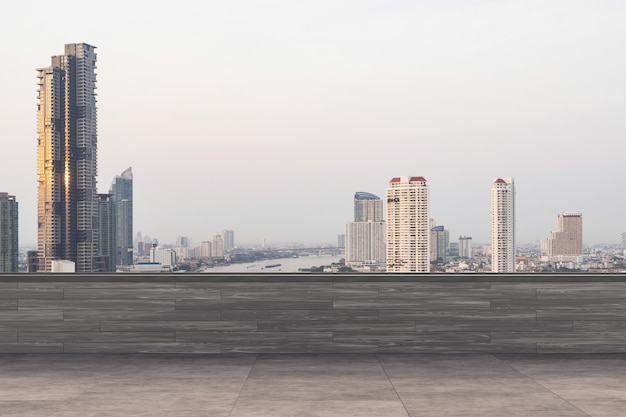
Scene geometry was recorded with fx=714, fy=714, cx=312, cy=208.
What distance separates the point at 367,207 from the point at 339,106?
176cm

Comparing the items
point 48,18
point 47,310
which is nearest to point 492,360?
point 47,310

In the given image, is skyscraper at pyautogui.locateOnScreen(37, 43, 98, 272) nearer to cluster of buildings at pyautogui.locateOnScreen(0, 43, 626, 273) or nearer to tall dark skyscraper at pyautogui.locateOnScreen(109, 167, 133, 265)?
cluster of buildings at pyautogui.locateOnScreen(0, 43, 626, 273)

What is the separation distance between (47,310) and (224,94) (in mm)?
6624

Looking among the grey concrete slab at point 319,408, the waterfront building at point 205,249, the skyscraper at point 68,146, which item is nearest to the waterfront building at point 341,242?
the waterfront building at point 205,249

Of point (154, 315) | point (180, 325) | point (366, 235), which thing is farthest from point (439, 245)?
point (154, 315)

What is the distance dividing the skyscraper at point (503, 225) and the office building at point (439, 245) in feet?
1.34

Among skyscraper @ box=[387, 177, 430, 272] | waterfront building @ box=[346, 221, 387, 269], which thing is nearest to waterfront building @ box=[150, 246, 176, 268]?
waterfront building @ box=[346, 221, 387, 269]

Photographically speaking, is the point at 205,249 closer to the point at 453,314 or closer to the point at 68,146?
the point at 453,314

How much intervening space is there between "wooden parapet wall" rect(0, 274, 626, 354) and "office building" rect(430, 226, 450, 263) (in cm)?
75

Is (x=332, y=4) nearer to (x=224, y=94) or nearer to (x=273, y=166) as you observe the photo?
(x=224, y=94)

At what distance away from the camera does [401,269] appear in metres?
5.65

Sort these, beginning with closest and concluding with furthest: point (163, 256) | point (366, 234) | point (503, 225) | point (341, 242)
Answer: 1. point (163, 256)
2. point (341, 242)
3. point (503, 225)
4. point (366, 234)

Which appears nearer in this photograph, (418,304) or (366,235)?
(418,304)

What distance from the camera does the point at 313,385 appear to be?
3895 millimetres
